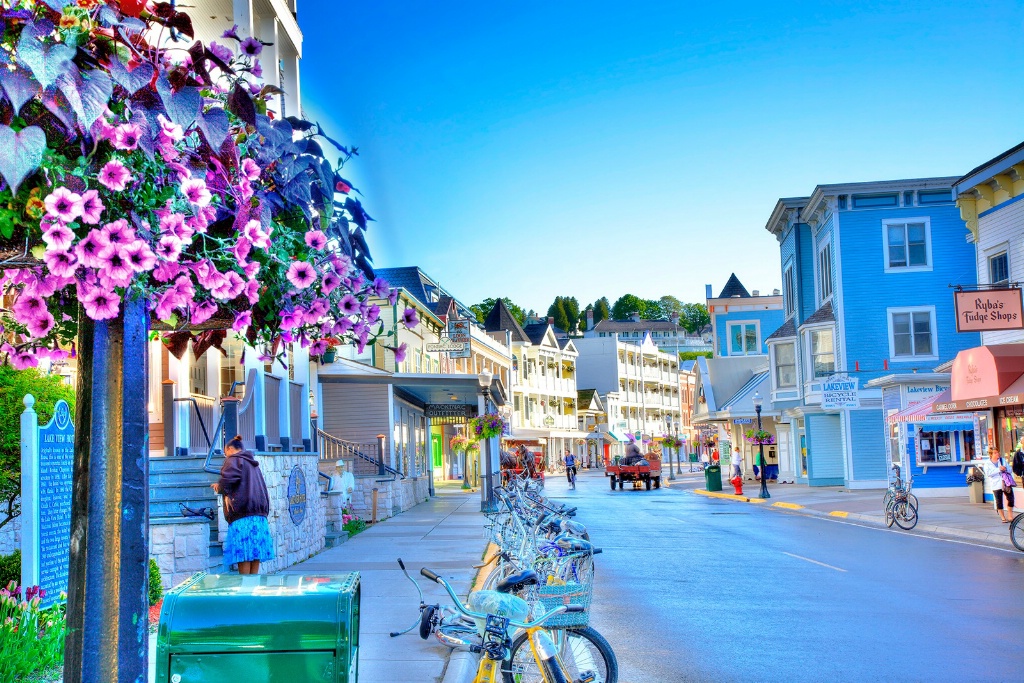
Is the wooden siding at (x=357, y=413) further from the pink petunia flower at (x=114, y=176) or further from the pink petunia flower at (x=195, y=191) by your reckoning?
the pink petunia flower at (x=114, y=176)

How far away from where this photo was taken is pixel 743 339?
60.2 metres

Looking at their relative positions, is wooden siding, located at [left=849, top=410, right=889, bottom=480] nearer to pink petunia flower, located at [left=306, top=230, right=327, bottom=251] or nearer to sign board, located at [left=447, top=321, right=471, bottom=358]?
sign board, located at [left=447, top=321, right=471, bottom=358]

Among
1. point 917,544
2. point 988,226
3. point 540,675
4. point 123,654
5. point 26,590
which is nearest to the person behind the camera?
point 123,654

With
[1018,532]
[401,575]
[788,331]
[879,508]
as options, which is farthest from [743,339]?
[401,575]

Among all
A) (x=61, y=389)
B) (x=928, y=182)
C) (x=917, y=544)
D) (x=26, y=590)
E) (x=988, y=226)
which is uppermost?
(x=928, y=182)

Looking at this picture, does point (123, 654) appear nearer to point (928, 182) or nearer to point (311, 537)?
point (311, 537)

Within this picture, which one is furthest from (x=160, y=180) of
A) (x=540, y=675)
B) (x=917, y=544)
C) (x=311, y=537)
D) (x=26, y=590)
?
(x=917, y=544)

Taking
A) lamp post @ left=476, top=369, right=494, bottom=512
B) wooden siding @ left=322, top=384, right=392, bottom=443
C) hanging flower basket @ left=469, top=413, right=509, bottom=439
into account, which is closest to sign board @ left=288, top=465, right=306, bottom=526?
lamp post @ left=476, top=369, right=494, bottom=512

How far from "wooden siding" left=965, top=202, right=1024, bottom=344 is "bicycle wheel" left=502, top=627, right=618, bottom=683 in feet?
67.0

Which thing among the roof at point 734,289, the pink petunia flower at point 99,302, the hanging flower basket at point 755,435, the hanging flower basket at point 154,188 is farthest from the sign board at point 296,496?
the roof at point 734,289

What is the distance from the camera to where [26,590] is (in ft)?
24.5

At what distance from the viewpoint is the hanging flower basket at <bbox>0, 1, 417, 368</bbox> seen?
11.5ft

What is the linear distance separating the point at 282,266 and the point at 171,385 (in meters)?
11.8

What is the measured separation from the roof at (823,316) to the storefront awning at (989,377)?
12.2 m
